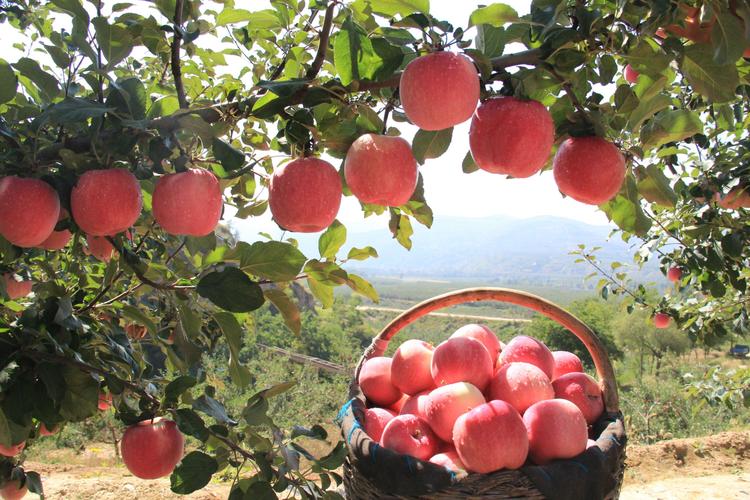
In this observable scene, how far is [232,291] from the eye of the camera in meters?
0.73

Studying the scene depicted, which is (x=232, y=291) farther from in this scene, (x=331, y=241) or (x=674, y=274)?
(x=674, y=274)

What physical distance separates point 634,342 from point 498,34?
15564mm

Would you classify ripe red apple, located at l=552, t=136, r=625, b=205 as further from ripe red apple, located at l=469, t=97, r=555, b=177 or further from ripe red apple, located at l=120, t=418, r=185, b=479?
ripe red apple, located at l=120, t=418, r=185, b=479

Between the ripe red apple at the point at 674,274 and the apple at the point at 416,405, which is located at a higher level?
the ripe red apple at the point at 674,274

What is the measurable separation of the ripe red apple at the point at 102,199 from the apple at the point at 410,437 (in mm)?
843

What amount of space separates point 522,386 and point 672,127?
2.68 feet

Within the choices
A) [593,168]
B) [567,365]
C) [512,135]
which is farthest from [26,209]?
[567,365]

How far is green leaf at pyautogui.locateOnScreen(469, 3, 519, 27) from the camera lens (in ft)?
2.09

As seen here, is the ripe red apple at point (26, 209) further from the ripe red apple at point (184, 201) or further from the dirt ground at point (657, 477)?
the dirt ground at point (657, 477)

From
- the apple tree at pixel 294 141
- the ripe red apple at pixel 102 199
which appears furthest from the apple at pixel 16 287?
the ripe red apple at pixel 102 199

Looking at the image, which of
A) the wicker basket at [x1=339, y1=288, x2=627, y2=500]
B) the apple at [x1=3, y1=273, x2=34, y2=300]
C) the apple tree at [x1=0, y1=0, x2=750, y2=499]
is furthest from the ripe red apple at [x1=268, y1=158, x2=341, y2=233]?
the apple at [x1=3, y1=273, x2=34, y2=300]

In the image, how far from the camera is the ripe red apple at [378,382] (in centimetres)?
157

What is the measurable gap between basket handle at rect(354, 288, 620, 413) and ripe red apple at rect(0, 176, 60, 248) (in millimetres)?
1028

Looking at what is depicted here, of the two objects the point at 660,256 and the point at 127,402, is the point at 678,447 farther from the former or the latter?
the point at 127,402
